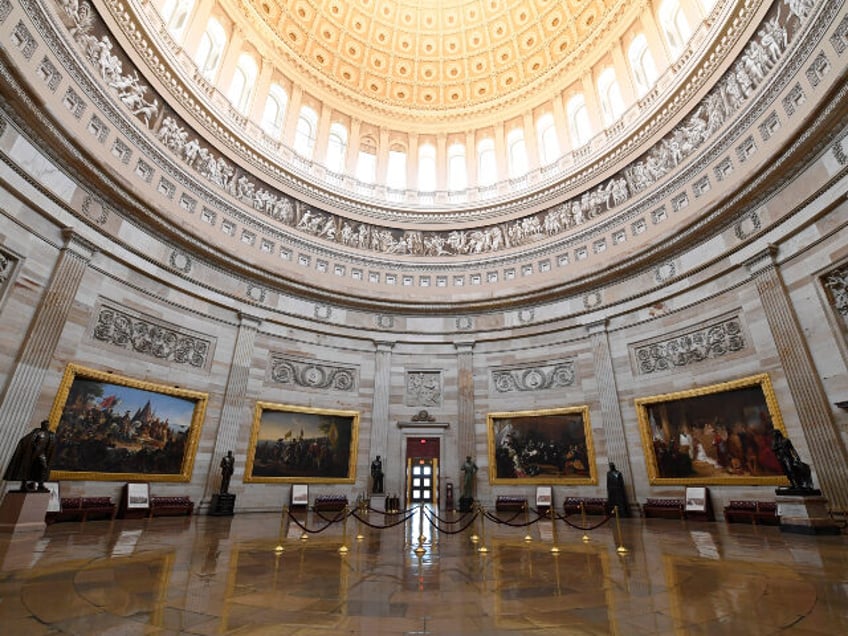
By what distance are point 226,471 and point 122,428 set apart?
344 centimetres

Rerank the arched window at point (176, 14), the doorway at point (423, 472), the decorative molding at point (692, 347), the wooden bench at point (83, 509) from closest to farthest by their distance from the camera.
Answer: the wooden bench at point (83, 509), the decorative molding at point (692, 347), the arched window at point (176, 14), the doorway at point (423, 472)

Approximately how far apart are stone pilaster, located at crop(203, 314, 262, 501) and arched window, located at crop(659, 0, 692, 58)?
72.3 ft

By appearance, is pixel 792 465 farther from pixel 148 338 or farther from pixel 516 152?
pixel 516 152

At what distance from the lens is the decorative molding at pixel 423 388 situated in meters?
19.4

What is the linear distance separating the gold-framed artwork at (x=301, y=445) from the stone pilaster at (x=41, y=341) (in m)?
6.85

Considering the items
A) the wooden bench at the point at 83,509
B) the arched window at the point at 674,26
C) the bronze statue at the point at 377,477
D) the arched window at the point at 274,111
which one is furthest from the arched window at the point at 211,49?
the arched window at the point at 674,26

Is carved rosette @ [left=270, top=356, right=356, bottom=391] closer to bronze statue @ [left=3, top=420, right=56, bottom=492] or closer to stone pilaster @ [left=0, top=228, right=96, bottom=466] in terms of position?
stone pilaster @ [left=0, top=228, right=96, bottom=466]

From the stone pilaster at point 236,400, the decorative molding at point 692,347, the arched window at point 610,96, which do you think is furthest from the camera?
the arched window at point 610,96

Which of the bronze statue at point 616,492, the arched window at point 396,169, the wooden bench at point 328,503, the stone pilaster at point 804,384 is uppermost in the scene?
the arched window at point 396,169

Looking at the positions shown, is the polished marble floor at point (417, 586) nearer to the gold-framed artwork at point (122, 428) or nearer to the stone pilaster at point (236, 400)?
the gold-framed artwork at point (122, 428)

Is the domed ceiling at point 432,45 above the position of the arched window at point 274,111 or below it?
above

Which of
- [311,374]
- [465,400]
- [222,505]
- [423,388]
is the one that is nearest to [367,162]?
[311,374]

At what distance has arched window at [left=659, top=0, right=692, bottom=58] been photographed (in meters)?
19.0

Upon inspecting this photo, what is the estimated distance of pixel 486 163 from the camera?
25688 millimetres
